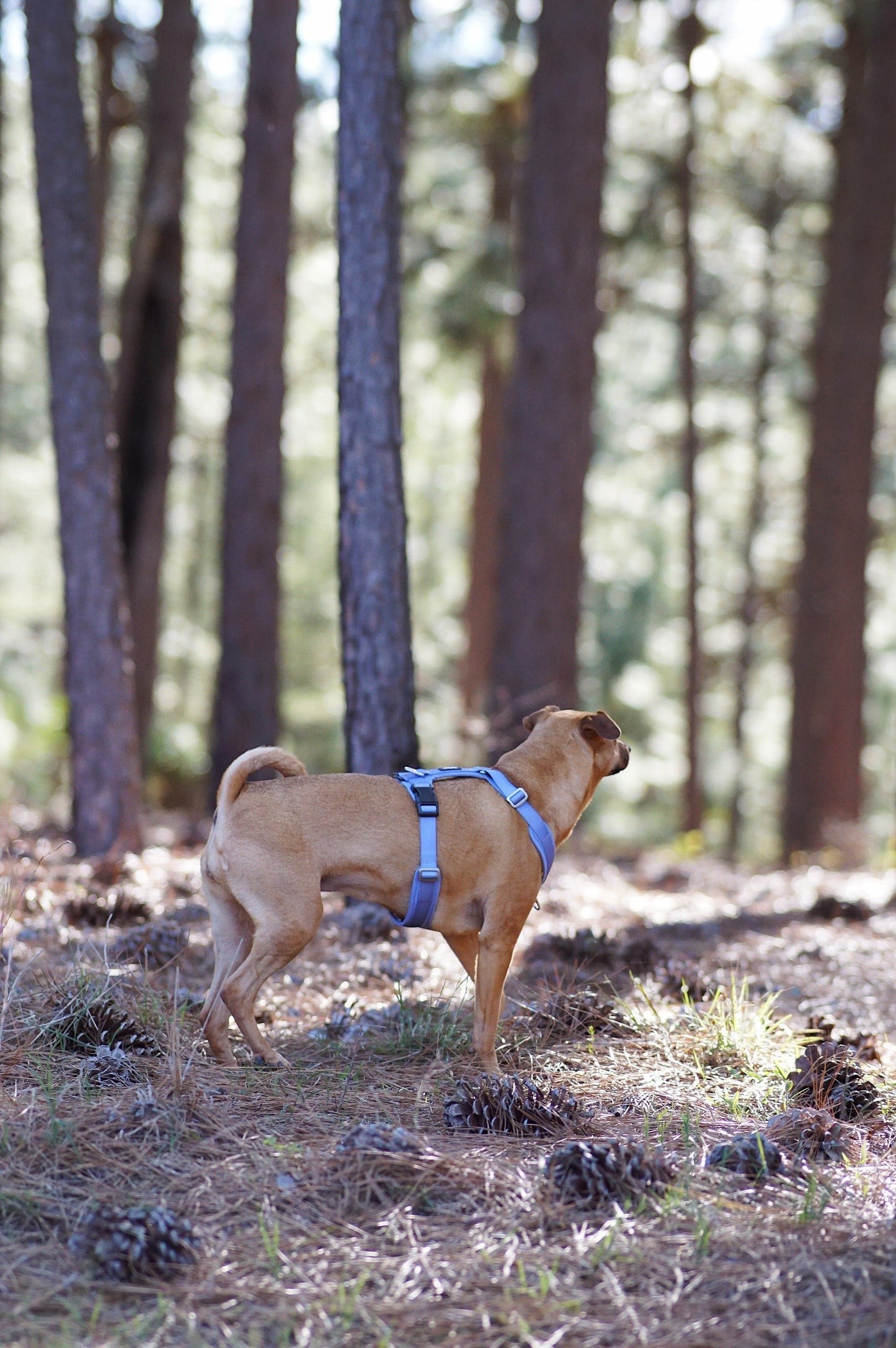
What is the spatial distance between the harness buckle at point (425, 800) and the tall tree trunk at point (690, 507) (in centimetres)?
1527

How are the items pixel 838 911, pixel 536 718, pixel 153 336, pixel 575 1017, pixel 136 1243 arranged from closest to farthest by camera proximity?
pixel 136 1243 < pixel 575 1017 < pixel 536 718 < pixel 838 911 < pixel 153 336

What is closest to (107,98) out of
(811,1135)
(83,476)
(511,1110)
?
(83,476)

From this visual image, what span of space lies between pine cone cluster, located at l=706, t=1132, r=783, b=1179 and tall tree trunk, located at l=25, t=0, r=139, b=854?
18.7ft

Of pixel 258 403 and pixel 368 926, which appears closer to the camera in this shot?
pixel 368 926

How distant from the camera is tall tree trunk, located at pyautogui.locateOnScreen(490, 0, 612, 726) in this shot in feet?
36.6

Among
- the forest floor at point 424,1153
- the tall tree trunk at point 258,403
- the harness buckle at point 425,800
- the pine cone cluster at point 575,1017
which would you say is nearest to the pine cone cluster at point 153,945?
the forest floor at point 424,1153

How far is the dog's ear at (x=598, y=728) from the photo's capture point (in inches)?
202

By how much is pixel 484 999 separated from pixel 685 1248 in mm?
1634

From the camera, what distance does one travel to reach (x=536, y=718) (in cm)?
555

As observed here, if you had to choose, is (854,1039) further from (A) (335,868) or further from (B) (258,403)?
(B) (258,403)

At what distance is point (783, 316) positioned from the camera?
22812 mm

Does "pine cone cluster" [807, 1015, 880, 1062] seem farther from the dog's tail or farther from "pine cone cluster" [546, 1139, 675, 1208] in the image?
the dog's tail

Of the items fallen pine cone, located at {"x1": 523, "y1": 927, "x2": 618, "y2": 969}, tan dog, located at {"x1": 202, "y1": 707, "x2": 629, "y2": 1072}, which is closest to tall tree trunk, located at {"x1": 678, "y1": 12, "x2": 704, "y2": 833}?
fallen pine cone, located at {"x1": 523, "y1": 927, "x2": 618, "y2": 969}

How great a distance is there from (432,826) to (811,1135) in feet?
5.76
